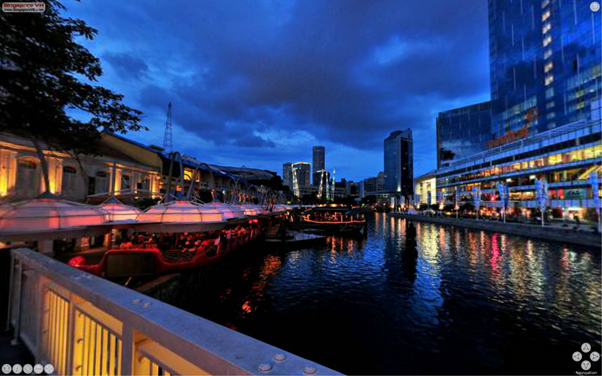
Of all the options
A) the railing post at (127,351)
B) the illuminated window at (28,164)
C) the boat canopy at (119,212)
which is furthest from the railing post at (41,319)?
the illuminated window at (28,164)

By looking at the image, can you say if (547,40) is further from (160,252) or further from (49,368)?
(49,368)

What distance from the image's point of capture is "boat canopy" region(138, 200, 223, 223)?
559 inches

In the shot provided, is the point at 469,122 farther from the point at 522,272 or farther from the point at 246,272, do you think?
the point at 246,272

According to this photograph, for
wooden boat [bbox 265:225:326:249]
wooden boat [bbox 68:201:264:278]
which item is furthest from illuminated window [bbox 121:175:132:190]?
wooden boat [bbox 265:225:326:249]

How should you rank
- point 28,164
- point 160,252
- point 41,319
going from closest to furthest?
point 41,319 < point 160,252 < point 28,164

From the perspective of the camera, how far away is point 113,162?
1098 inches

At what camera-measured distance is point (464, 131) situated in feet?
460

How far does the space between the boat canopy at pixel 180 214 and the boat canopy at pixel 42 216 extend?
4.68m

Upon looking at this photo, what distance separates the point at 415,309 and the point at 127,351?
16626 mm

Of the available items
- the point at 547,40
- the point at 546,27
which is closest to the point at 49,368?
the point at 547,40

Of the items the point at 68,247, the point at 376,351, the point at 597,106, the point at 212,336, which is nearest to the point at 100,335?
the point at 212,336

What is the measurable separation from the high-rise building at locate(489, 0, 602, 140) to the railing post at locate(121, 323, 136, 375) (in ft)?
265

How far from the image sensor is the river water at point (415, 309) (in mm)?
10844

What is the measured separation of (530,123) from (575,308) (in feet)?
302
